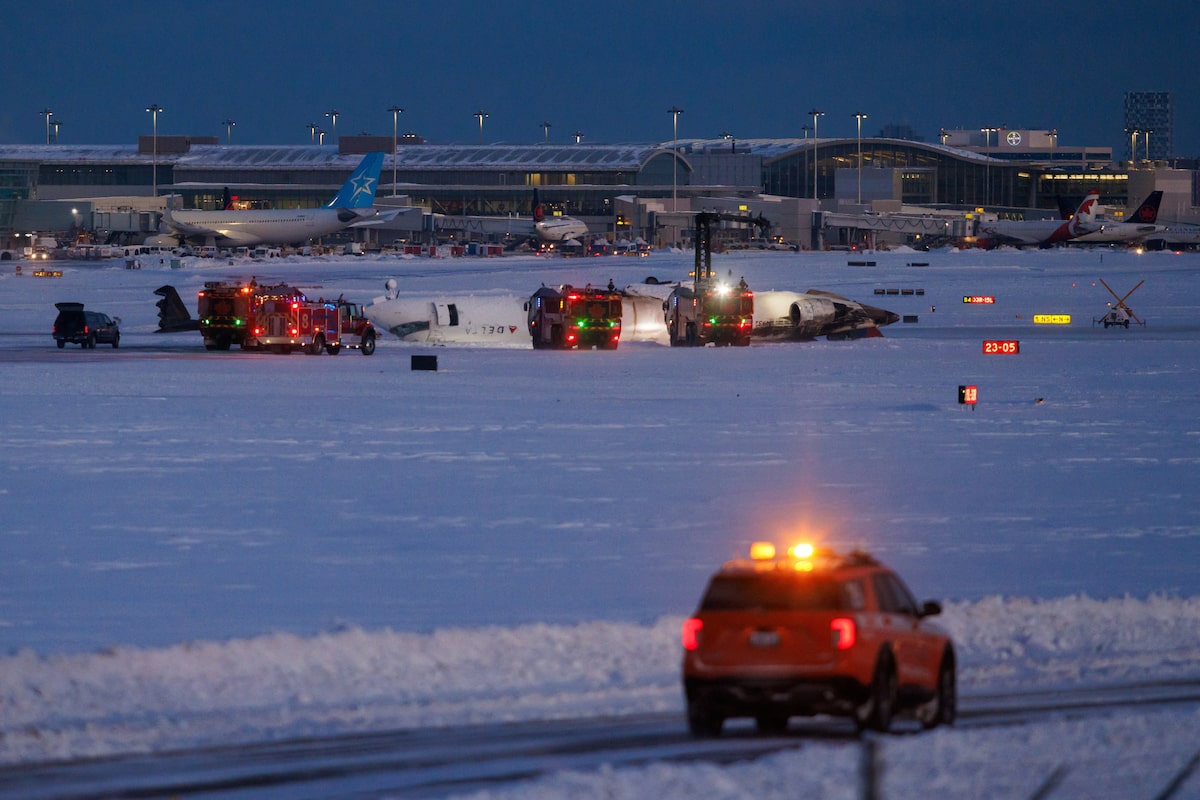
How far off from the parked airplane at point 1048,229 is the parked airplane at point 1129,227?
1.20 m

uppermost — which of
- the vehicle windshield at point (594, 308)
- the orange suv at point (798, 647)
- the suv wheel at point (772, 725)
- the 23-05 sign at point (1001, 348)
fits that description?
the vehicle windshield at point (594, 308)

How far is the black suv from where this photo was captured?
59500 mm

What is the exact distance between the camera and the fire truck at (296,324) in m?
Result: 57.9

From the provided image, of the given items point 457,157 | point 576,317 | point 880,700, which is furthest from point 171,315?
point 457,157

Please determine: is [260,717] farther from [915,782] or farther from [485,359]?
[485,359]

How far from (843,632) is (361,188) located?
130886 mm

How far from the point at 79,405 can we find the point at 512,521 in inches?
762

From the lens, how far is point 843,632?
1109 centimetres

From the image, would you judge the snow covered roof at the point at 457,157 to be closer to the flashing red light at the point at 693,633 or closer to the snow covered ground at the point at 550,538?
the snow covered ground at the point at 550,538

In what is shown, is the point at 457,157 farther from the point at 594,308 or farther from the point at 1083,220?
the point at 594,308

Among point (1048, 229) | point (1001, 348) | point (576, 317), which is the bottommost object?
point (1001, 348)

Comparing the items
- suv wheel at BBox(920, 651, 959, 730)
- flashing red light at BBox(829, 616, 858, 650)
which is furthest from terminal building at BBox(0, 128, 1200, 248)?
flashing red light at BBox(829, 616, 858, 650)

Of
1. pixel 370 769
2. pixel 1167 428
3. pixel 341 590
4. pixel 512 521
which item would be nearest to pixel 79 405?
pixel 512 521

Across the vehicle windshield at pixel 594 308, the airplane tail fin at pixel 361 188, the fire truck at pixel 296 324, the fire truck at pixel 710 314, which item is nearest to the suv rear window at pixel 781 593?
the fire truck at pixel 296 324
